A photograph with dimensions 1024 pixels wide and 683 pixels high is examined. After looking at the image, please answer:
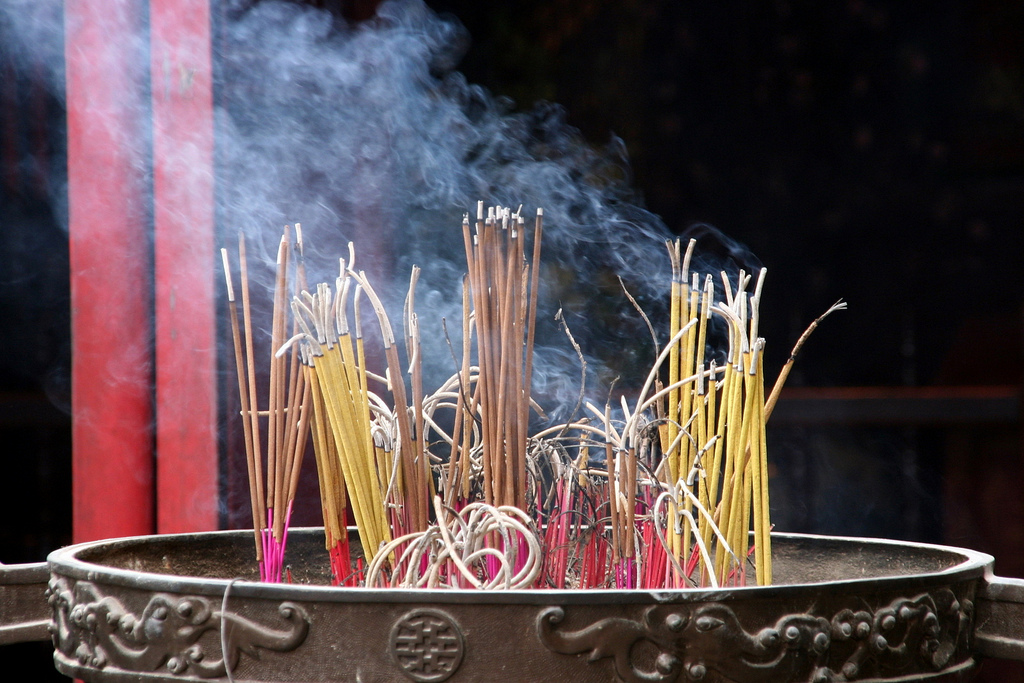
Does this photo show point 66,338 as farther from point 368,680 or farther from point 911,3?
point 911,3

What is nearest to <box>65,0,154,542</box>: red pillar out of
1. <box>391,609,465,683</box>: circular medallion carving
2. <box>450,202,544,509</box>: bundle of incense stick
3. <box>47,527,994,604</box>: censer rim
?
<box>47,527,994,604</box>: censer rim

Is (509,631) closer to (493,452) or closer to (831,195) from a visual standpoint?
(493,452)

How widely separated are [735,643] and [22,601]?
714mm

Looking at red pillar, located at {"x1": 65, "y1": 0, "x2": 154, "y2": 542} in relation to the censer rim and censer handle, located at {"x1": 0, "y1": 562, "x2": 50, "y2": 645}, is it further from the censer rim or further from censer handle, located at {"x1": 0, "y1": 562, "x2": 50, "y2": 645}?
the censer rim

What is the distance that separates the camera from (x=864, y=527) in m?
2.17

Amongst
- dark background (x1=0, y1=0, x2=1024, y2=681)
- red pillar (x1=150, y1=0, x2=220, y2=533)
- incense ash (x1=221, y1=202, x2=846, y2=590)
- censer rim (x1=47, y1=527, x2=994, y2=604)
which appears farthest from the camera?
dark background (x1=0, y1=0, x2=1024, y2=681)

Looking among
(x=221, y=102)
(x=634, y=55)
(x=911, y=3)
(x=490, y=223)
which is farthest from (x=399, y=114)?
(x=911, y=3)

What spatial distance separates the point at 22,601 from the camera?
1.01 metres

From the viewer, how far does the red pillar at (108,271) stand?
64.2 inches

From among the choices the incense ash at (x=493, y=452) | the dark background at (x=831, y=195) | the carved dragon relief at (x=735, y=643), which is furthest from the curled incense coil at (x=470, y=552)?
the dark background at (x=831, y=195)

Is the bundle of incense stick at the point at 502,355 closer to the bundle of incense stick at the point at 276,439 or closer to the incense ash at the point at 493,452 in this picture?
the incense ash at the point at 493,452

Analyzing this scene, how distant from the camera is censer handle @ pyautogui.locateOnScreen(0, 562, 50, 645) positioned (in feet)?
3.28

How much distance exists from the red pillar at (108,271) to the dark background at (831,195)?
46 centimetres

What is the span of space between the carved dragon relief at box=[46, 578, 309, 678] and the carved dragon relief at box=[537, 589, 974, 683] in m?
0.21
